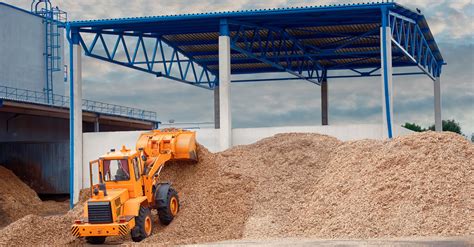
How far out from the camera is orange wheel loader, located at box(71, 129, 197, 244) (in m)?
19.9

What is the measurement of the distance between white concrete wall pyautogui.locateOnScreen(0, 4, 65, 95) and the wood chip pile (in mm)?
21479

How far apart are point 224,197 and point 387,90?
29.2 feet

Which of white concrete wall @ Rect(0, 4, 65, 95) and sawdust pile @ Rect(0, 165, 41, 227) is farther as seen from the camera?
white concrete wall @ Rect(0, 4, 65, 95)

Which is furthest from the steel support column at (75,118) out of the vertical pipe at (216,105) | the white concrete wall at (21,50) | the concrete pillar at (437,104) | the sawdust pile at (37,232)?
the concrete pillar at (437,104)

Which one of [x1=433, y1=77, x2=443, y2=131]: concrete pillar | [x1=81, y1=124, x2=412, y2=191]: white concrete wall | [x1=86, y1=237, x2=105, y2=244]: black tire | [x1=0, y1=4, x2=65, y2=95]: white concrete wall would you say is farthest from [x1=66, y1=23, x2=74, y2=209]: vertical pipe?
[x1=433, y1=77, x2=443, y2=131]: concrete pillar

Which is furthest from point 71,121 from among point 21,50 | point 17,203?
point 21,50

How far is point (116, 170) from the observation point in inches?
835

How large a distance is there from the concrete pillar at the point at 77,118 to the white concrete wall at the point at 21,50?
42.7 feet

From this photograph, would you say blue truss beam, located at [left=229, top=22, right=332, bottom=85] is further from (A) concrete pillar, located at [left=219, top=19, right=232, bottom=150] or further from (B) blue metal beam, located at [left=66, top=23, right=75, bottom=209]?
(B) blue metal beam, located at [left=66, top=23, right=75, bottom=209]

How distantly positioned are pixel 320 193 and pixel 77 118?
544 inches

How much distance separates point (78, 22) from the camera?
31781 millimetres

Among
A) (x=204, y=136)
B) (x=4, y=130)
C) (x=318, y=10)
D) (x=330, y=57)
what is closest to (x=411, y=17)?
(x=318, y=10)

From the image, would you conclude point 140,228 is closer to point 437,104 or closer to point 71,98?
point 71,98

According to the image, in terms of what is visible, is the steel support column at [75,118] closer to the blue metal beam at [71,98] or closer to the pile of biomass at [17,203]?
the blue metal beam at [71,98]
